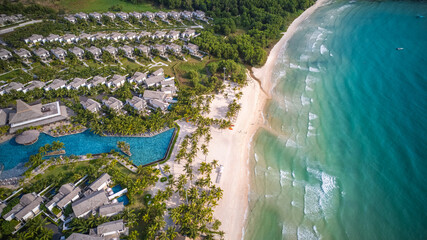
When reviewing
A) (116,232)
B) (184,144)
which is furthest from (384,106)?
(116,232)

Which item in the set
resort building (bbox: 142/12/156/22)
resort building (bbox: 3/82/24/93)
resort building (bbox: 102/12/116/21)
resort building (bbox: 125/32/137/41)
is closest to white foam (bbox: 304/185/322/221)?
Result: resort building (bbox: 3/82/24/93)

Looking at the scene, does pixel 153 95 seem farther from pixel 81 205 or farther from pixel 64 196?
pixel 81 205

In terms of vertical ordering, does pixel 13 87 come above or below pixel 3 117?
above

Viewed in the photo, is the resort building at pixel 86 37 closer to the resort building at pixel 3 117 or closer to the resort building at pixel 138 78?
the resort building at pixel 138 78

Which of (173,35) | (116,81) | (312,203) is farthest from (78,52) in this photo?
(312,203)

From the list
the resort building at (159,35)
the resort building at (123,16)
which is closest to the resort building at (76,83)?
the resort building at (159,35)

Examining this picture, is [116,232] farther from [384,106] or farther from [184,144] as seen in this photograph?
[384,106]

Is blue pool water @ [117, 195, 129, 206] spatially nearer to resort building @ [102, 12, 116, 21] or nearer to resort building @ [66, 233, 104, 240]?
resort building @ [66, 233, 104, 240]
